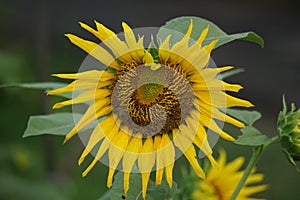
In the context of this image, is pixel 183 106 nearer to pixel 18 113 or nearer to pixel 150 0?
pixel 18 113

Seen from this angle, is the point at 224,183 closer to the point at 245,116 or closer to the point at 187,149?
the point at 245,116

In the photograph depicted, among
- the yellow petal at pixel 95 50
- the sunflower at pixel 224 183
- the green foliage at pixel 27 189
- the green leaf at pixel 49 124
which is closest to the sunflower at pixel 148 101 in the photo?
the yellow petal at pixel 95 50

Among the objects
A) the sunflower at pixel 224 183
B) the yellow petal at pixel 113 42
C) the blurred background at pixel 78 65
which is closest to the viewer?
the yellow petal at pixel 113 42

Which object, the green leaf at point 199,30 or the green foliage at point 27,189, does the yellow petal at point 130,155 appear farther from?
the green foliage at point 27,189

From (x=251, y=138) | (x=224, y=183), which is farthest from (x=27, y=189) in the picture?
(x=251, y=138)

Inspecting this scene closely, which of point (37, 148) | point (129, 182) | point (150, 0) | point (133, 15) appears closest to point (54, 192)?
point (37, 148)

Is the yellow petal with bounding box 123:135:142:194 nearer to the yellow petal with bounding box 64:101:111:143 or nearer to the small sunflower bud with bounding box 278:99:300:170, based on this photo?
the yellow petal with bounding box 64:101:111:143
